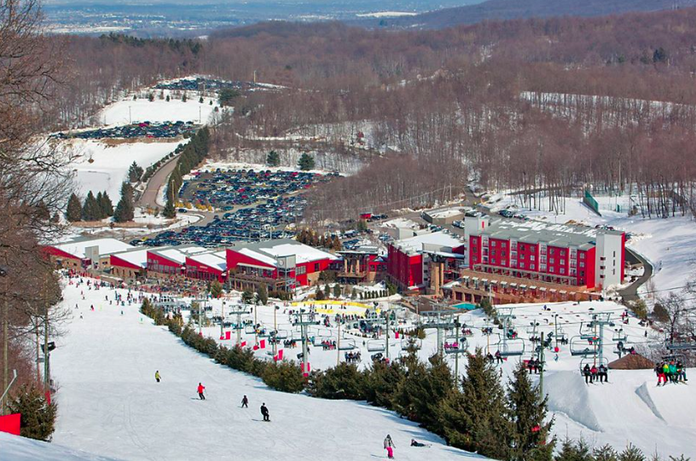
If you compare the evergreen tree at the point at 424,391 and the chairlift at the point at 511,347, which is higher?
the evergreen tree at the point at 424,391

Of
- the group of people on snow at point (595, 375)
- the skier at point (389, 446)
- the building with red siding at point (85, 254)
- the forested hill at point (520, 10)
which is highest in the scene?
the forested hill at point (520, 10)

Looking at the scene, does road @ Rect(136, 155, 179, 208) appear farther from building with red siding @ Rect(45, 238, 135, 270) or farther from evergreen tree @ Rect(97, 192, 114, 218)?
building with red siding @ Rect(45, 238, 135, 270)

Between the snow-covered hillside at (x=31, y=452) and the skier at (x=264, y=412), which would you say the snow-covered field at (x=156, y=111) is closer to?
the skier at (x=264, y=412)

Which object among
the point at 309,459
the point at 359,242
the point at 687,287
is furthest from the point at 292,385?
the point at 359,242

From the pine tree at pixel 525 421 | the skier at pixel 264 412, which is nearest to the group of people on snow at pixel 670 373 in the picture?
the pine tree at pixel 525 421

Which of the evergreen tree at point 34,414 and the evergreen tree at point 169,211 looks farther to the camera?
the evergreen tree at point 169,211

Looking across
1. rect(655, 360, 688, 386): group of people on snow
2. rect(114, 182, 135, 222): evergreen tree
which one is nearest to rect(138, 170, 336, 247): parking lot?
rect(114, 182, 135, 222): evergreen tree

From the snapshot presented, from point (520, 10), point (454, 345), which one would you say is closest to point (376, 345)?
point (454, 345)

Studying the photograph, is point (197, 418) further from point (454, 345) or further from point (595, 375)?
point (454, 345)
